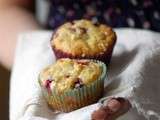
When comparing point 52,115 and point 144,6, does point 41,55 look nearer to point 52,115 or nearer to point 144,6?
point 52,115

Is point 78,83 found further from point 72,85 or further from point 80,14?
point 80,14

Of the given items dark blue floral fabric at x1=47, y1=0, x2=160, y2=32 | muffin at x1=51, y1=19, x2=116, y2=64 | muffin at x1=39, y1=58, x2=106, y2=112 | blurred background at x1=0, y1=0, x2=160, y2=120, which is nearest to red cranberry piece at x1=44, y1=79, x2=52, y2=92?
muffin at x1=39, y1=58, x2=106, y2=112

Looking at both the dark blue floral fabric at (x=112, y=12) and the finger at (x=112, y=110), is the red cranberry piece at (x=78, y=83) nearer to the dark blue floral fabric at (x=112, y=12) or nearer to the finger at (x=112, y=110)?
the finger at (x=112, y=110)

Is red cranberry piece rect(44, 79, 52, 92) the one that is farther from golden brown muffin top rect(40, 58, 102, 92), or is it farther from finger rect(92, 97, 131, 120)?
finger rect(92, 97, 131, 120)

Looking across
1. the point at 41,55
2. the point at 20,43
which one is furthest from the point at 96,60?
the point at 20,43

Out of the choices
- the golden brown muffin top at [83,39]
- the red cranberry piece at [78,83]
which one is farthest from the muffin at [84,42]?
the red cranberry piece at [78,83]

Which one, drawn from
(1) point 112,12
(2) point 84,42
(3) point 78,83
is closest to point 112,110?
(3) point 78,83

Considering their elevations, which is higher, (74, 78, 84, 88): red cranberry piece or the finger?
(74, 78, 84, 88): red cranberry piece
